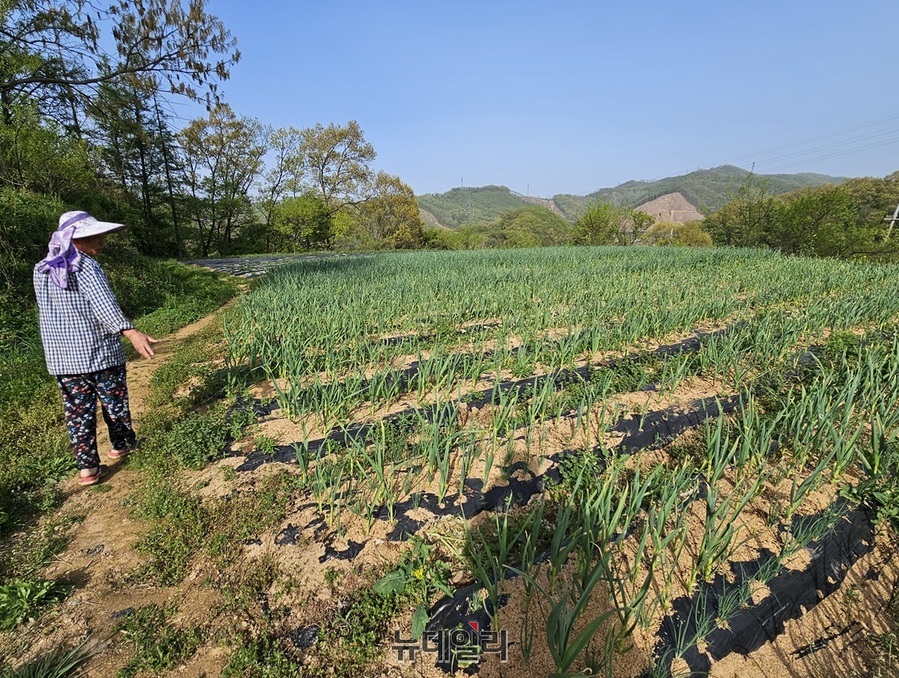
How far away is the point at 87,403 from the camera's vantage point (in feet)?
8.00

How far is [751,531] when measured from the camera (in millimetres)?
1912

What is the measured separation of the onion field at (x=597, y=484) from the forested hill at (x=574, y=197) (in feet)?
249

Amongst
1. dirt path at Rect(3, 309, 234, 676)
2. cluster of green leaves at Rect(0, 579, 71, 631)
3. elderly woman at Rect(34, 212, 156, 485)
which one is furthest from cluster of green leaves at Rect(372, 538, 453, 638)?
elderly woman at Rect(34, 212, 156, 485)

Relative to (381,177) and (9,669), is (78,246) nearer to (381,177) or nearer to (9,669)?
(9,669)

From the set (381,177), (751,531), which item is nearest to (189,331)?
(751,531)

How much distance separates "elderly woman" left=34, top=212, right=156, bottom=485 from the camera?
Answer: 88.4 inches

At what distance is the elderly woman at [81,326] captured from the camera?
2244 millimetres

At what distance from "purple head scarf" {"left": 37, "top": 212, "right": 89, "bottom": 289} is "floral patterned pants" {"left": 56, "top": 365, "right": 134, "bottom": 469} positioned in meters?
0.60

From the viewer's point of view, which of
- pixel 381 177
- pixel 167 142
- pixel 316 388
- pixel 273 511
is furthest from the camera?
pixel 381 177

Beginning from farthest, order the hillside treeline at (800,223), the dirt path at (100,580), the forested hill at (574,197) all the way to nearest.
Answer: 1. the forested hill at (574,197)
2. the hillside treeline at (800,223)
3. the dirt path at (100,580)

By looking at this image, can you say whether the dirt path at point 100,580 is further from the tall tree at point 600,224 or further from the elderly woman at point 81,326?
the tall tree at point 600,224

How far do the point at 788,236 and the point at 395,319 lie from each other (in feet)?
79.8

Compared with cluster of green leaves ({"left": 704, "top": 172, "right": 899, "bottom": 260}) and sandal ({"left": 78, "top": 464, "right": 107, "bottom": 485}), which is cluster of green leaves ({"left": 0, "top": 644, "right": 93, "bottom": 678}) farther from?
cluster of green leaves ({"left": 704, "top": 172, "right": 899, "bottom": 260})

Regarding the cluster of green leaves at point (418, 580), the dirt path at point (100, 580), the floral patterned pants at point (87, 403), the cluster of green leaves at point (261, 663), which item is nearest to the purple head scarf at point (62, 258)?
the floral patterned pants at point (87, 403)
